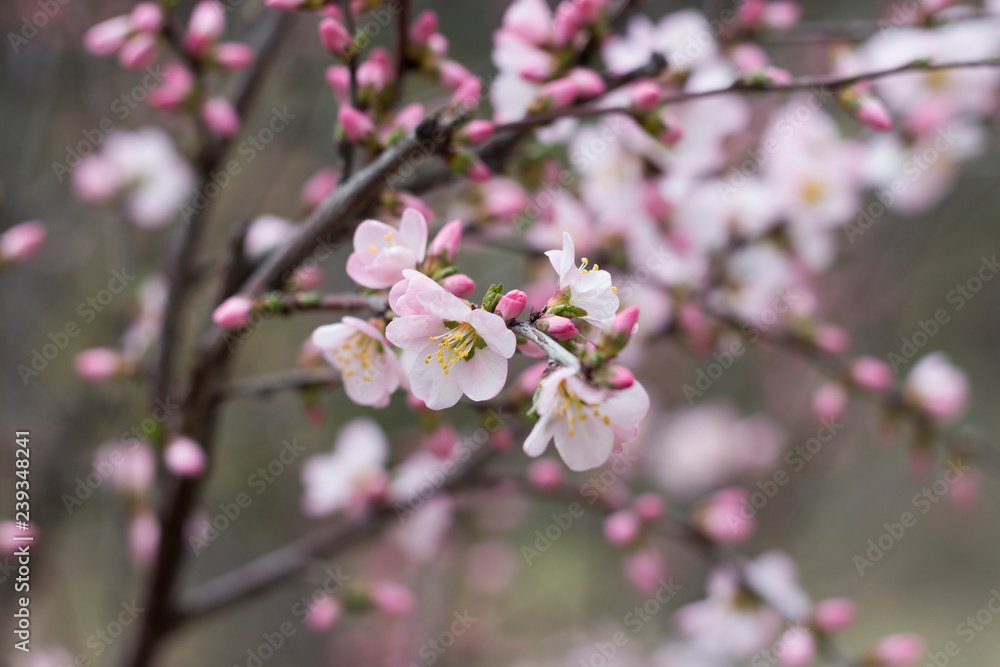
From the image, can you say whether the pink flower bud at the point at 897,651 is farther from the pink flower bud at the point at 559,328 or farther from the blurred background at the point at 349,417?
the pink flower bud at the point at 559,328

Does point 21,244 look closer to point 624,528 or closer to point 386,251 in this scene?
point 386,251

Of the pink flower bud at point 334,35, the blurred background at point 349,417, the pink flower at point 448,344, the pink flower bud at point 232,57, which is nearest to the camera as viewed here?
the pink flower at point 448,344

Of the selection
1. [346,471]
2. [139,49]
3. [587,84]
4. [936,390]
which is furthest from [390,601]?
[936,390]

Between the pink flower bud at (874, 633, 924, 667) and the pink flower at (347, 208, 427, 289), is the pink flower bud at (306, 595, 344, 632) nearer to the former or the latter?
the pink flower at (347, 208, 427, 289)

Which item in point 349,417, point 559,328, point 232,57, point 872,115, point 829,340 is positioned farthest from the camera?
point 349,417

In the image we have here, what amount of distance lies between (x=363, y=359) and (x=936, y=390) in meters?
1.22

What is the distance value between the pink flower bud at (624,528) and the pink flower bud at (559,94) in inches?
30.9

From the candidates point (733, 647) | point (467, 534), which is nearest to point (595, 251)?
point (733, 647)

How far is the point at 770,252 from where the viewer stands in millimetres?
1687

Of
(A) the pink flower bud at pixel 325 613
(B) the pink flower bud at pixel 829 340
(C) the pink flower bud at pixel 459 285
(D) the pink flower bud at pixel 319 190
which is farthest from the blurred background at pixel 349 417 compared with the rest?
(C) the pink flower bud at pixel 459 285

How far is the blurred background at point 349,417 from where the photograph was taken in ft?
6.61

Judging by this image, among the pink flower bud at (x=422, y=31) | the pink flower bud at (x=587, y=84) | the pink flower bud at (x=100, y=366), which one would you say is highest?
the pink flower bud at (x=422, y=31)

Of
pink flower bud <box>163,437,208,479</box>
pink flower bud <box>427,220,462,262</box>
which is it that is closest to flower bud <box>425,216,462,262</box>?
pink flower bud <box>427,220,462,262</box>

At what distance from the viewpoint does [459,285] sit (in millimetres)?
697
